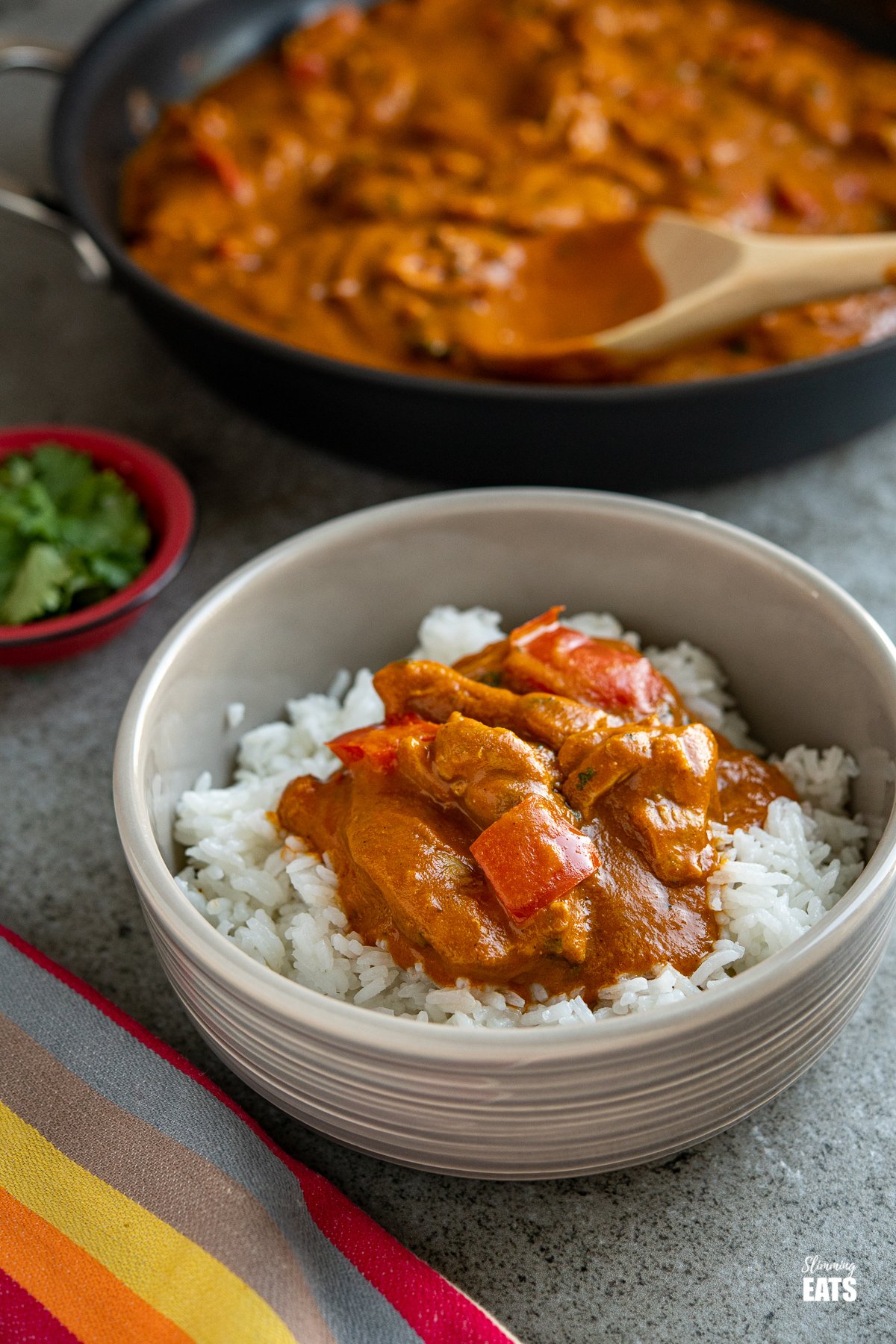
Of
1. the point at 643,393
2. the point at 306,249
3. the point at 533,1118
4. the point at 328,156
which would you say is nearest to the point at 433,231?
the point at 306,249

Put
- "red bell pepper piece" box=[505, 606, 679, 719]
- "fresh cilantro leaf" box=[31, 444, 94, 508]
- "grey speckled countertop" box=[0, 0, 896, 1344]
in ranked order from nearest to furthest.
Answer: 1. "grey speckled countertop" box=[0, 0, 896, 1344]
2. "red bell pepper piece" box=[505, 606, 679, 719]
3. "fresh cilantro leaf" box=[31, 444, 94, 508]

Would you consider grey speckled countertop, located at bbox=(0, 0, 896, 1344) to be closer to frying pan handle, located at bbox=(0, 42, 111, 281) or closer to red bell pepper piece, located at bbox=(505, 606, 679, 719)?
frying pan handle, located at bbox=(0, 42, 111, 281)

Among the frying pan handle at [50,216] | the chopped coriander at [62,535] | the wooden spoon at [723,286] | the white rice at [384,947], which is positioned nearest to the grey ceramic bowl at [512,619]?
the white rice at [384,947]

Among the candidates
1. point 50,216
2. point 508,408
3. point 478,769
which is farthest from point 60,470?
point 478,769

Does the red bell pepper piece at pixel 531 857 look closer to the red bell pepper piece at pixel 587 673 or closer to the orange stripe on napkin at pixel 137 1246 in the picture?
the red bell pepper piece at pixel 587 673

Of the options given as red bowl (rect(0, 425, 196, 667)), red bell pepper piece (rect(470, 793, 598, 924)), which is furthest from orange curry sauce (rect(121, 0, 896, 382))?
red bell pepper piece (rect(470, 793, 598, 924))
